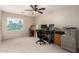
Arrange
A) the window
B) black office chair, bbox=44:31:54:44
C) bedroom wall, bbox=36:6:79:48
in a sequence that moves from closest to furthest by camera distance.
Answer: bedroom wall, bbox=36:6:79:48 → black office chair, bbox=44:31:54:44 → the window

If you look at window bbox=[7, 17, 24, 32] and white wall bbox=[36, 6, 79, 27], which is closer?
white wall bbox=[36, 6, 79, 27]

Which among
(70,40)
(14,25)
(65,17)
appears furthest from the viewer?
(14,25)

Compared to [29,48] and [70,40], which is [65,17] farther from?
[29,48]

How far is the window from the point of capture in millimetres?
6324

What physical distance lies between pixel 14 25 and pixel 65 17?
165 inches

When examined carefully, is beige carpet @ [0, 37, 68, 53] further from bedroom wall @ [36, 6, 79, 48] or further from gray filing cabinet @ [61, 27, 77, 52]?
bedroom wall @ [36, 6, 79, 48]

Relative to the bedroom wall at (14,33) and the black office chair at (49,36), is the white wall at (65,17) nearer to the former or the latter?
the black office chair at (49,36)

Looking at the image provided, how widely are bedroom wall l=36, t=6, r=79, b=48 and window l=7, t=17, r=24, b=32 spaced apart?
96.5 inches

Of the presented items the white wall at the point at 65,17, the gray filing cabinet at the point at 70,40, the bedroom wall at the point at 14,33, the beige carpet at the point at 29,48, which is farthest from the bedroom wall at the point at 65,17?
the bedroom wall at the point at 14,33

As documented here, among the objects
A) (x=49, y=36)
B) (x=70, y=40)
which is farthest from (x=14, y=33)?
(x=70, y=40)

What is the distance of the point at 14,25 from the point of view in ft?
21.9

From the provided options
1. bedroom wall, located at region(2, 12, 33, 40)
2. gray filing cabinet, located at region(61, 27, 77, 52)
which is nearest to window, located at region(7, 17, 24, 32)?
bedroom wall, located at region(2, 12, 33, 40)

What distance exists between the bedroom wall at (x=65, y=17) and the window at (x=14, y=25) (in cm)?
245
